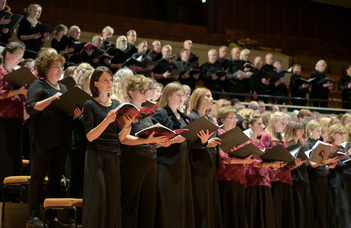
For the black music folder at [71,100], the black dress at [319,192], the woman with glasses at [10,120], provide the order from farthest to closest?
the black dress at [319,192] < the woman with glasses at [10,120] < the black music folder at [71,100]

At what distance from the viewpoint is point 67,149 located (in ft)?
13.1

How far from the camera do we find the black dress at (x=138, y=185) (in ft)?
12.1

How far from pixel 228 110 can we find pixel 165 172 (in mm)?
1120

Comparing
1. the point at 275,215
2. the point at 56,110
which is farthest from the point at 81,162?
the point at 275,215

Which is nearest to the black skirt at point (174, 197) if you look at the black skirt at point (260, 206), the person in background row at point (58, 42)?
the black skirt at point (260, 206)

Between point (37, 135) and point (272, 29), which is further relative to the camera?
point (272, 29)

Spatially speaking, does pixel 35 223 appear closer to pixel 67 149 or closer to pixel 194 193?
pixel 67 149

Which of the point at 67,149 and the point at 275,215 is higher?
the point at 67,149

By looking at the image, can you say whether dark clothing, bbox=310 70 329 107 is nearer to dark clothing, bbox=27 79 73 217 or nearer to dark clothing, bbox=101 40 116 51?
dark clothing, bbox=101 40 116 51

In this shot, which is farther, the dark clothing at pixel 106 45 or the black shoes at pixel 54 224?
the dark clothing at pixel 106 45

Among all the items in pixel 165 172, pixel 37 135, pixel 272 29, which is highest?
pixel 272 29

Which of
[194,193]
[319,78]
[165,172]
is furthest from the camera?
[319,78]

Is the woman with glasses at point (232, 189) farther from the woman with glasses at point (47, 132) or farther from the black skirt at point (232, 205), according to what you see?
the woman with glasses at point (47, 132)

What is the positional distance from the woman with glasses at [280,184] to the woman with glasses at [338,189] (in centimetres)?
72
